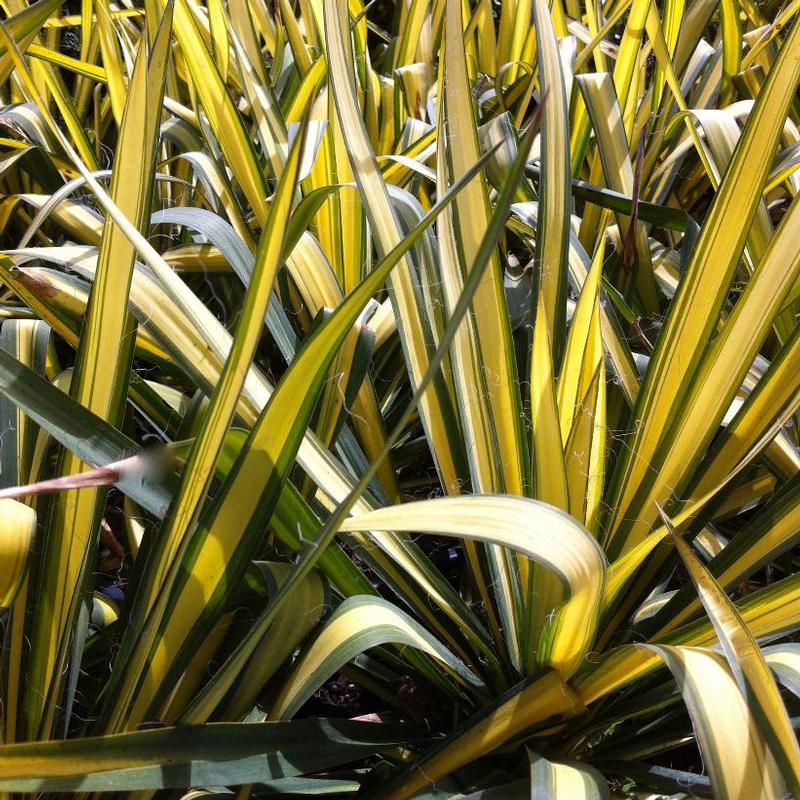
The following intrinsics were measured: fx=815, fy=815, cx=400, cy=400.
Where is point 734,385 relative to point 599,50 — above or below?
below

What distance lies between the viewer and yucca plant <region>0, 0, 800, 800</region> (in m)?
0.43

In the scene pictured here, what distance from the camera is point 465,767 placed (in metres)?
0.55

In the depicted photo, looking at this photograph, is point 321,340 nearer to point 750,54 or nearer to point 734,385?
point 734,385

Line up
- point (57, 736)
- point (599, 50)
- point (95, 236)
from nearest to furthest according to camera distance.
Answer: point (57, 736)
point (95, 236)
point (599, 50)

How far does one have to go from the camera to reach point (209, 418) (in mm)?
436

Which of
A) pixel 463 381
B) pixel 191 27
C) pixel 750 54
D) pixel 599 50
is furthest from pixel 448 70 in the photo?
pixel 750 54

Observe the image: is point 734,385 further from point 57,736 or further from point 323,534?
point 57,736

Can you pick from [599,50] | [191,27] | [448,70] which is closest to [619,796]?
[448,70]

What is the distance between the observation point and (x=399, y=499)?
70 cm

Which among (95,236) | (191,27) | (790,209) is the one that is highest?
(191,27)

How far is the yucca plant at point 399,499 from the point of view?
0.43 metres

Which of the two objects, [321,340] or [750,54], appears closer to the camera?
[321,340]

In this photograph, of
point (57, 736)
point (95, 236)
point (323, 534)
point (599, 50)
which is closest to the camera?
point (323, 534)

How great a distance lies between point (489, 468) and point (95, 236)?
55 cm
